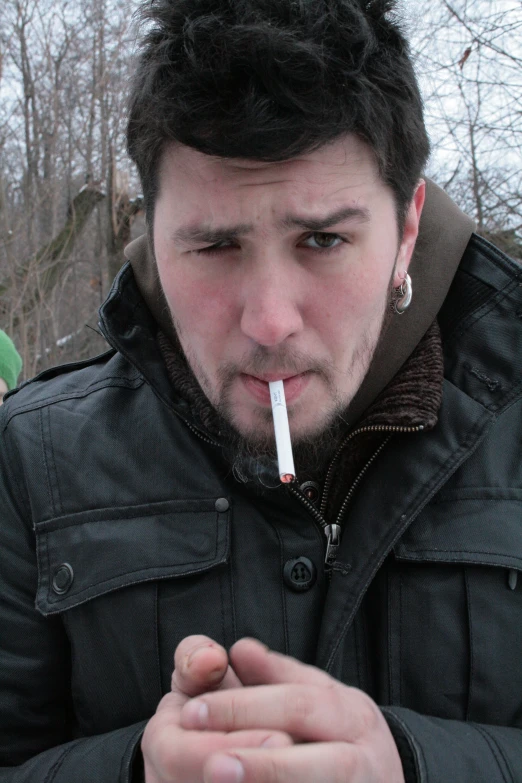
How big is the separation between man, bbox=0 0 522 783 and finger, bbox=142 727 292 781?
34 centimetres

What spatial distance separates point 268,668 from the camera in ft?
3.41

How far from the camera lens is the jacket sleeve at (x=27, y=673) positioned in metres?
1.39

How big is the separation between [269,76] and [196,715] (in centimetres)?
112

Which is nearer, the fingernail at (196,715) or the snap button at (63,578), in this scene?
the fingernail at (196,715)

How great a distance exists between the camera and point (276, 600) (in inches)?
58.1

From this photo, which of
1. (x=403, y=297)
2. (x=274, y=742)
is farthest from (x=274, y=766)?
(x=403, y=297)

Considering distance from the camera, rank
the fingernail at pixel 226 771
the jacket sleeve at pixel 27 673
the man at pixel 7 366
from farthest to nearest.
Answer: the man at pixel 7 366, the jacket sleeve at pixel 27 673, the fingernail at pixel 226 771

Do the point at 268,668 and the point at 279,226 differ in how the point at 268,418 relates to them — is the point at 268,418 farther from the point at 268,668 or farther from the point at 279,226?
the point at 268,668

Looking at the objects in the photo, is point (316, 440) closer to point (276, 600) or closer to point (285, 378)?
point (285, 378)

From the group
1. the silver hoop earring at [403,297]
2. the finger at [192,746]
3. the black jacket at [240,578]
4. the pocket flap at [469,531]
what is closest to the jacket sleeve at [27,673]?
the black jacket at [240,578]

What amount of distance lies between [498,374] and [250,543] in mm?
718

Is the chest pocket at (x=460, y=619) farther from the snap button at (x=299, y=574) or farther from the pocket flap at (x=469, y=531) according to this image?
the snap button at (x=299, y=574)

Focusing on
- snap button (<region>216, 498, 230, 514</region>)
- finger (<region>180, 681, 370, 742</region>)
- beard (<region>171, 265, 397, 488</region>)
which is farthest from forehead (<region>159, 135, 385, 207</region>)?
finger (<region>180, 681, 370, 742</region>)

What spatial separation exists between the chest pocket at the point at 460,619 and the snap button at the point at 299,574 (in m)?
0.18
